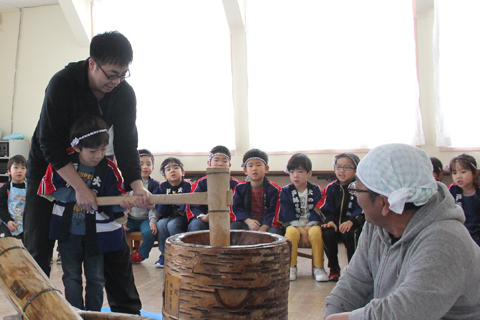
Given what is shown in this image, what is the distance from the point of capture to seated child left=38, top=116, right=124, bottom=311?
1744 mm

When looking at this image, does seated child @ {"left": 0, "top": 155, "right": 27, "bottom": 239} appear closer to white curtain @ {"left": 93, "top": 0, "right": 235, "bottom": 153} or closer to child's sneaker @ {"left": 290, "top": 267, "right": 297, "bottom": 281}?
white curtain @ {"left": 93, "top": 0, "right": 235, "bottom": 153}

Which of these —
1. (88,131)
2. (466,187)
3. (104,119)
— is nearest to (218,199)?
(88,131)

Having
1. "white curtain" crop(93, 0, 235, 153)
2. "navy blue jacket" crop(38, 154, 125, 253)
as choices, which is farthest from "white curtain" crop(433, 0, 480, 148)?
"navy blue jacket" crop(38, 154, 125, 253)

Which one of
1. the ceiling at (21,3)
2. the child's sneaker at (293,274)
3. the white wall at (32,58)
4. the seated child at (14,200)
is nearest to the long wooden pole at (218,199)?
the child's sneaker at (293,274)

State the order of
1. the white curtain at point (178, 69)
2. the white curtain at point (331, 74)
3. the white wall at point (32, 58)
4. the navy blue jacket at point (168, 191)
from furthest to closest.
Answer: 1. the white wall at point (32, 58)
2. the white curtain at point (178, 69)
3. the white curtain at point (331, 74)
4. the navy blue jacket at point (168, 191)

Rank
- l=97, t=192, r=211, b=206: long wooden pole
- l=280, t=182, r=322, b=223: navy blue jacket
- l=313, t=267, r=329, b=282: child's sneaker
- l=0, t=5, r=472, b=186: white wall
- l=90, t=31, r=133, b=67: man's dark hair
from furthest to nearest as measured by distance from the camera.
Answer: l=0, t=5, r=472, b=186: white wall → l=280, t=182, r=322, b=223: navy blue jacket → l=313, t=267, r=329, b=282: child's sneaker → l=90, t=31, r=133, b=67: man's dark hair → l=97, t=192, r=211, b=206: long wooden pole

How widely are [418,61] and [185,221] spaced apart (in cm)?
327

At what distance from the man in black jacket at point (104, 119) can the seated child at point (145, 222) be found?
1.81m

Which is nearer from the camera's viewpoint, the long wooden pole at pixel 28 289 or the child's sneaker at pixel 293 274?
the long wooden pole at pixel 28 289

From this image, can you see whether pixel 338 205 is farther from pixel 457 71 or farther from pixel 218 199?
pixel 218 199

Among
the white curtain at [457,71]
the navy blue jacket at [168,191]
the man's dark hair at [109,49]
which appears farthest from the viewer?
the white curtain at [457,71]

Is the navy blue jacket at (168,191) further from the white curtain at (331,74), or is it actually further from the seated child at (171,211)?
the white curtain at (331,74)

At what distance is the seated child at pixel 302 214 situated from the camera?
11.1 ft

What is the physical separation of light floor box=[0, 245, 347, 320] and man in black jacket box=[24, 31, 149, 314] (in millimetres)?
752
